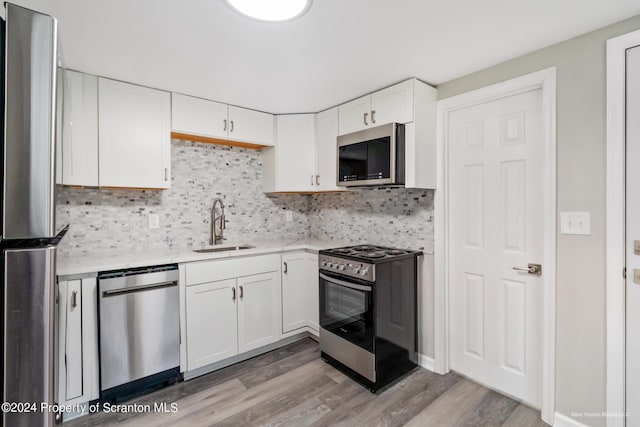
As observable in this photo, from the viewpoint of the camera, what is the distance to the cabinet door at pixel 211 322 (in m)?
2.35

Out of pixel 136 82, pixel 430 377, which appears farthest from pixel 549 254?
pixel 136 82

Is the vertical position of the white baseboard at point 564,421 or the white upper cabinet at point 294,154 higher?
the white upper cabinet at point 294,154

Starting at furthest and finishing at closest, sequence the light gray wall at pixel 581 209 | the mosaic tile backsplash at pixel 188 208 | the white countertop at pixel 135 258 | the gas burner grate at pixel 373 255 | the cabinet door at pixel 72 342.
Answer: the mosaic tile backsplash at pixel 188 208 → the gas burner grate at pixel 373 255 → the white countertop at pixel 135 258 → the cabinet door at pixel 72 342 → the light gray wall at pixel 581 209

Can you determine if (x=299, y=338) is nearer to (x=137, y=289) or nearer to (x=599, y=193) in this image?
(x=137, y=289)

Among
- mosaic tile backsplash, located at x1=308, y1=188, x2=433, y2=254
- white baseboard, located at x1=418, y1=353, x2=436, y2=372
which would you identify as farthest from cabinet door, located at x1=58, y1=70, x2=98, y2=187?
white baseboard, located at x1=418, y1=353, x2=436, y2=372

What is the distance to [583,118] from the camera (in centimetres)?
171

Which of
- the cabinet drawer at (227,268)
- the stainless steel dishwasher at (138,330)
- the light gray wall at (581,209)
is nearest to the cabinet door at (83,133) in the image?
the stainless steel dishwasher at (138,330)

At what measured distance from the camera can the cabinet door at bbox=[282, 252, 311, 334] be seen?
114 inches

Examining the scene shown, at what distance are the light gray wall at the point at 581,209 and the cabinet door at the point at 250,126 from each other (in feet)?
7.26

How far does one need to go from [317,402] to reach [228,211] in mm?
1919

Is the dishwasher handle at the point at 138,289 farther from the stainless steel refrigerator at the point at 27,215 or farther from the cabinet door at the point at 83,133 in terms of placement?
the stainless steel refrigerator at the point at 27,215

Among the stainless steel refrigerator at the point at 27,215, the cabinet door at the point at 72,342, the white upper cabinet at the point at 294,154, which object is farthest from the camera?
the white upper cabinet at the point at 294,154

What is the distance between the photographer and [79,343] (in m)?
1.94

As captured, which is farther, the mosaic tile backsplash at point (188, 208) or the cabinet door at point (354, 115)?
the cabinet door at point (354, 115)
